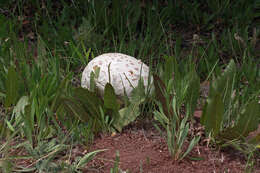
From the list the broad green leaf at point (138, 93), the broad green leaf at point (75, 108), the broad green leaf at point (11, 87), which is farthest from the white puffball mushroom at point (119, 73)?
the broad green leaf at point (11, 87)

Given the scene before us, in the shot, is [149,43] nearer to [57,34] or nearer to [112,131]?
[57,34]

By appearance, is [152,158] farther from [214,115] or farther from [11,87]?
[11,87]

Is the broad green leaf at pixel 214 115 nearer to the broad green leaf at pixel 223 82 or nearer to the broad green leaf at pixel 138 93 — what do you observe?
the broad green leaf at pixel 223 82

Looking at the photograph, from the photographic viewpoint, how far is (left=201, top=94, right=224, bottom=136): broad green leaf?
211 centimetres

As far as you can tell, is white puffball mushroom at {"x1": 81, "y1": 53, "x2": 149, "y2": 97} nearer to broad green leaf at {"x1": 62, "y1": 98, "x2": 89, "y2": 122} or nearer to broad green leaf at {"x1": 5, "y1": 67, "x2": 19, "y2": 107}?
broad green leaf at {"x1": 62, "y1": 98, "x2": 89, "y2": 122}

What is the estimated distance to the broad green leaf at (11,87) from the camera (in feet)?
8.27

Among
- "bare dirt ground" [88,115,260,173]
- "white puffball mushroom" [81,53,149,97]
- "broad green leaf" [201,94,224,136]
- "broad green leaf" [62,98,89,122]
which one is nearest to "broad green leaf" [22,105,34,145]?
"broad green leaf" [62,98,89,122]

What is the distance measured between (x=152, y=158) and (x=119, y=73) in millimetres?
704

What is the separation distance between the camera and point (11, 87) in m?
2.55

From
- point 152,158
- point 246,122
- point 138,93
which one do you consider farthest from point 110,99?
point 246,122

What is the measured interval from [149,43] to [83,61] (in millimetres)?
734

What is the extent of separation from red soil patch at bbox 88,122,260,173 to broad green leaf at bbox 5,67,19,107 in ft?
2.23

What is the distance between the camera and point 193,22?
4207 millimetres

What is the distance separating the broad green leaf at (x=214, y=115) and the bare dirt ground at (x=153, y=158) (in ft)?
0.45
